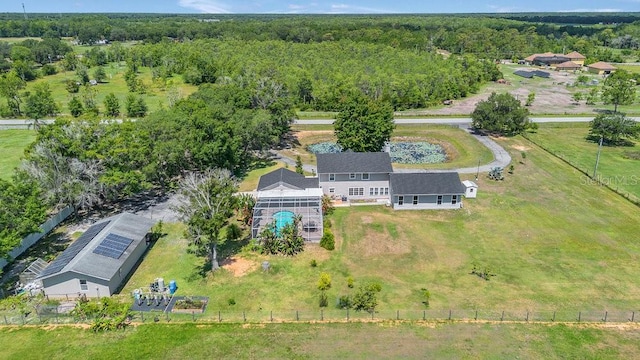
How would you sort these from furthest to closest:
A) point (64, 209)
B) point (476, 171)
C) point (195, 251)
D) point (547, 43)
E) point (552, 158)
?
point (547, 43), point (552, 158), point (476, 171), point (64, 209), point (195, 251)

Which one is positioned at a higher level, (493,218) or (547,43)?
(547,43)

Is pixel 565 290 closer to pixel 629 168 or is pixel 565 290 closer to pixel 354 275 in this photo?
pixel 354 275

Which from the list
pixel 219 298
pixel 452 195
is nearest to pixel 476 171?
pixel 452 195

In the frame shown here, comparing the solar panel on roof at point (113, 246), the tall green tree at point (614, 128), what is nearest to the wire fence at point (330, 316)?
the solar panel on roof at point (113, 246)

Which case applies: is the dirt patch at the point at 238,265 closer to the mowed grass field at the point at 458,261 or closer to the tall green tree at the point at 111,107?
the mowed grass field at the point at 458,261

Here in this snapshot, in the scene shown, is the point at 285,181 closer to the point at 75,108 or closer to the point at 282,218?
the point at 282,218

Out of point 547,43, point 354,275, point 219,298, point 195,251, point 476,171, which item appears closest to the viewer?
point 219,298

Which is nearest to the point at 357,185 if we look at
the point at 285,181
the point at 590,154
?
the point at 285,181
